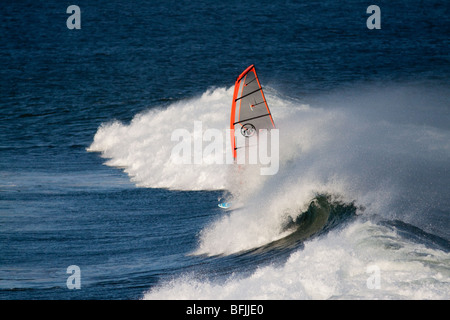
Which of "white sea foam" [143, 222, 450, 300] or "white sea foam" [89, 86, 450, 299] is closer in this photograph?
"white sea foam" [143, 222, 450, 300]

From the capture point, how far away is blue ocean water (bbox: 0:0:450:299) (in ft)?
23.3

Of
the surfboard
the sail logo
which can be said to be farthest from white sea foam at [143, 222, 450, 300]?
the sail logo

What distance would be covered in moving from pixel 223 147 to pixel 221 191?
316 cm

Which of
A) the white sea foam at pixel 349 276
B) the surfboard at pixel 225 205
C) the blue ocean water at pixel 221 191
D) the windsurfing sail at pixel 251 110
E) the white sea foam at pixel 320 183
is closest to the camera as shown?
the white sea foam at pixel 349 276

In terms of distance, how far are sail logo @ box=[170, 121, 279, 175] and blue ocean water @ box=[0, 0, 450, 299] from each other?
1.06ft

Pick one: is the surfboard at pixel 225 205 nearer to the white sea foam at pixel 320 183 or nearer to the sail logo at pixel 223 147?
the white sea foam at pixel 320 183

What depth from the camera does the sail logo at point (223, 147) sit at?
45.6 ft

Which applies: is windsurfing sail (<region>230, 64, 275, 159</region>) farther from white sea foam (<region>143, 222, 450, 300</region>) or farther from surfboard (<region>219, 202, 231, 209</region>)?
white sea foam (<region>143, 222, 450, 300</region>)

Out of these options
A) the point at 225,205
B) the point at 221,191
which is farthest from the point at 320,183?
the point at 221,191

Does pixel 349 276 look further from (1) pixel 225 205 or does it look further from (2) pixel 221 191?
(2) pixel 221 191

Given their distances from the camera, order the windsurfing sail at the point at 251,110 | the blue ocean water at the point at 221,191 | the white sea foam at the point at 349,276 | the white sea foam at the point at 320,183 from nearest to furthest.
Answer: the white sea foam at the point at 349,276, the white sea foam at the point at 320,183, the blue ocean water at the point at 221,191, the windsurfing sail at the point at 251,110

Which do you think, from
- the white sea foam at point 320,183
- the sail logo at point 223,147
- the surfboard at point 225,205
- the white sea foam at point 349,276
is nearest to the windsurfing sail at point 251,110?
the sail logo at point 223,147

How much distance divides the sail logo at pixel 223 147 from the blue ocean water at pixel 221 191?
1.06 ft

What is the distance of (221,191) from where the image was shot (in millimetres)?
14562
